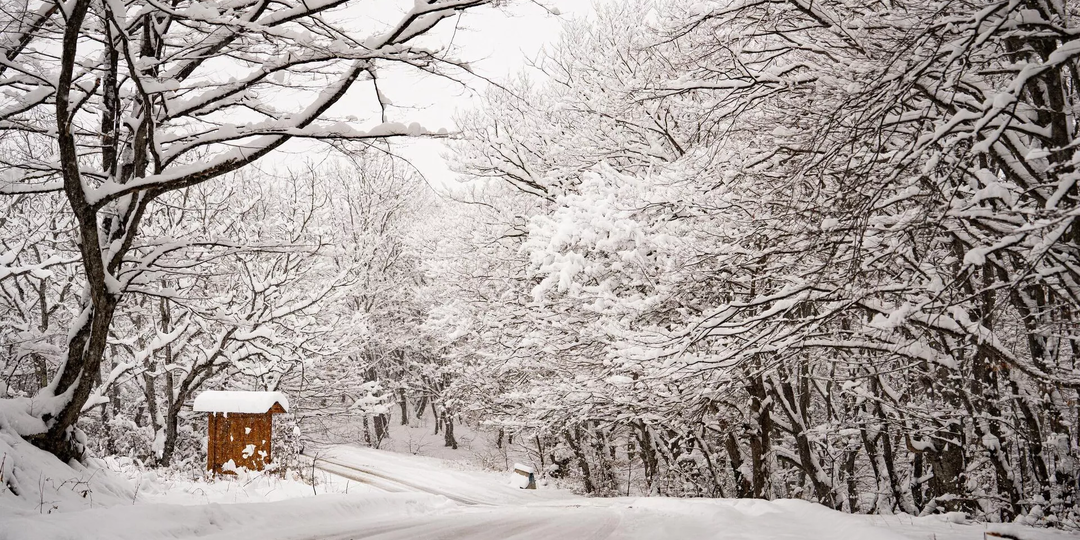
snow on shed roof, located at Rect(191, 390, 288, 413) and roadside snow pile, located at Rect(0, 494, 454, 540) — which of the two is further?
snow on shed roof, located at Rect(191, 390, 288, 413)

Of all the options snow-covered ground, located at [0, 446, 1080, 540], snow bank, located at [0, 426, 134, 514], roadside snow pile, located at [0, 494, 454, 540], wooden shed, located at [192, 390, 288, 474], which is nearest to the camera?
roadside snow pile, located at [0, 494, 454, 540]

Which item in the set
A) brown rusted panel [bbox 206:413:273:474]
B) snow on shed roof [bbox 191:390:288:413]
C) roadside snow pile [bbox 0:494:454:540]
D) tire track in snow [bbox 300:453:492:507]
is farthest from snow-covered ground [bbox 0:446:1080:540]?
tire track in snow [bbox 300:453:492:507]

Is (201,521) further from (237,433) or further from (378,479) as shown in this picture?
(378,479)

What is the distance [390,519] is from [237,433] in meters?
5.11

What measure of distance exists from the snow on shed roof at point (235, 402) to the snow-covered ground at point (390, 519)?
1.17m

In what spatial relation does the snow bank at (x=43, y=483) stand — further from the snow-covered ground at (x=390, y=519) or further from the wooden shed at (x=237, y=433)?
the wooden shed at (x=237, y=433)

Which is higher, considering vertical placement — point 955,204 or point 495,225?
point 495,225

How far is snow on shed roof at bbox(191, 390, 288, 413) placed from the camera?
10.2m

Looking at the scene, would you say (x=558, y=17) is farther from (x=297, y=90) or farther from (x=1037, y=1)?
(x=1037, y=1)

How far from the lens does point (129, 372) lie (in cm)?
1329

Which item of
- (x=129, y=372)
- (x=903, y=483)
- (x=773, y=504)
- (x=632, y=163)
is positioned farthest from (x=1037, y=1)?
(x=129, y=372)

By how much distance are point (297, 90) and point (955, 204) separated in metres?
6.00

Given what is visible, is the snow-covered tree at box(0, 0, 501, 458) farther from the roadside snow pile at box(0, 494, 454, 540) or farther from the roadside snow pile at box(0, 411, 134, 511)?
the roadside snow pile at box(0, 494, 454, 540)

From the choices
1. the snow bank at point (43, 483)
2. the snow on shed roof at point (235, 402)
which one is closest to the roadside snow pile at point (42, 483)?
the snow bank at point (43, 483)
